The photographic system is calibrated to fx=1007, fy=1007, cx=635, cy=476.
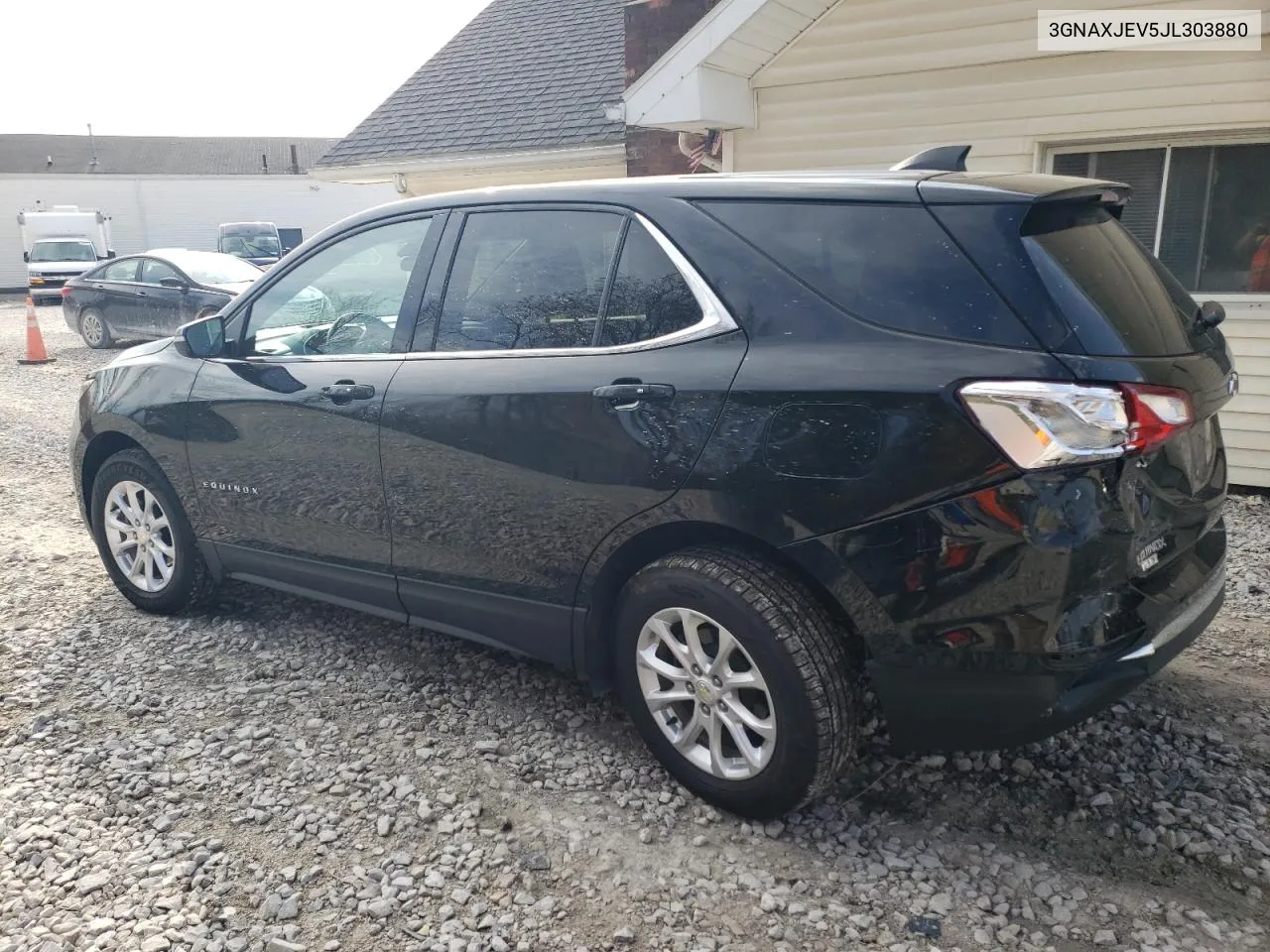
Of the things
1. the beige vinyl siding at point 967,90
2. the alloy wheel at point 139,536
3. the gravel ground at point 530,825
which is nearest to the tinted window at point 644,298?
the gravel ground at point 530,825

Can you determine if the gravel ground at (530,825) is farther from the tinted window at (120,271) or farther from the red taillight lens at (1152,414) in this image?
the tinted window at (120,271)

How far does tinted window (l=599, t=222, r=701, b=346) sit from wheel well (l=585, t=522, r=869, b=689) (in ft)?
1.96

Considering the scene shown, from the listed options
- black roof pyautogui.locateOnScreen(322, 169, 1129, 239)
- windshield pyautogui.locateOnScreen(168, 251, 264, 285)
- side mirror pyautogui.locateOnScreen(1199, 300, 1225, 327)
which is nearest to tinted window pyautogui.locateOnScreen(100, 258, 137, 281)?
windshield pyautogui.locateOnScreen(168, 251, 264, 285)

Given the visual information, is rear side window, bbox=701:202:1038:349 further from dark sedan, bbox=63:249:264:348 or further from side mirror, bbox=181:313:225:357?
dark sedan, bbox=63:249:264:348

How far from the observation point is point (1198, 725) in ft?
11.3

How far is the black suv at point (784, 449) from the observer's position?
2457mm

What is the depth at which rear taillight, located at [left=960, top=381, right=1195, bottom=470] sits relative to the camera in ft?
7.79

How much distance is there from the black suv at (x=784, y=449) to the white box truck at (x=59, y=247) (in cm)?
2749

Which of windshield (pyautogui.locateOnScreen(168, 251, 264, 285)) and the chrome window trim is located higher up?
windshield (pyautogui.locateOnScreen(168, 251, 264, 285))

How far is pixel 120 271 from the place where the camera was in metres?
15.9

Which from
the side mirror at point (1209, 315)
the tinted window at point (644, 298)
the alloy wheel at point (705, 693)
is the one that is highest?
the tinted window at point (644, 298)

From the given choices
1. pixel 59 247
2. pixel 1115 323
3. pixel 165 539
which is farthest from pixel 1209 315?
pixel 59 247

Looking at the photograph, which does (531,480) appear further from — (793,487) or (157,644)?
(157,644)

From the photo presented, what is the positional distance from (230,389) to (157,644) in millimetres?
1192
